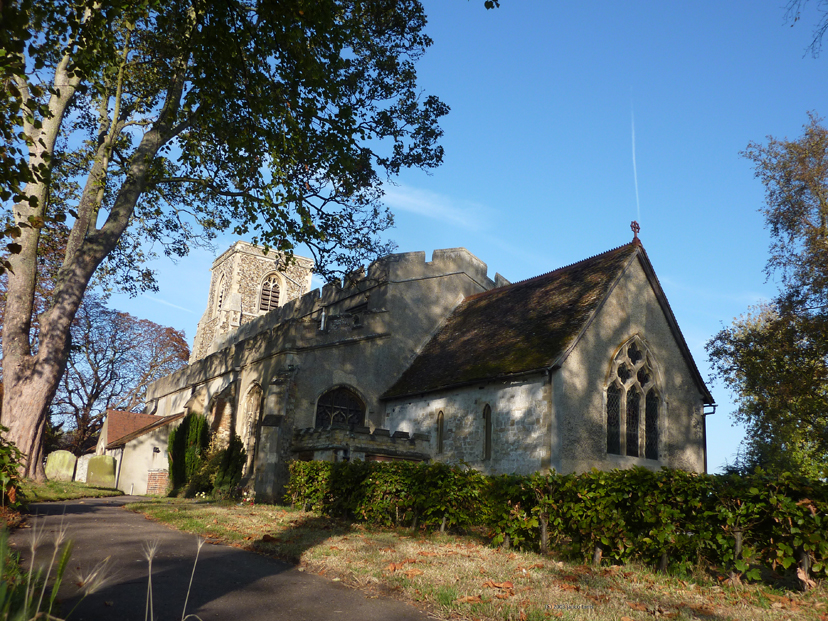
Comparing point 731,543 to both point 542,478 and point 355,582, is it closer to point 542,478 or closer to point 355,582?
point 542,478

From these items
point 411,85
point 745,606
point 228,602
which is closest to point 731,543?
point 745,606

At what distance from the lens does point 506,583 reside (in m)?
7.14

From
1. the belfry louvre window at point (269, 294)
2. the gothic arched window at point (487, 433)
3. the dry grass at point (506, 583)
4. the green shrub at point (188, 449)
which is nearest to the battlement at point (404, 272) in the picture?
the green shrub at point (188, 449)

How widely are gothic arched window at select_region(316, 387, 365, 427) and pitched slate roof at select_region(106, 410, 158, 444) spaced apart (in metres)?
19.8

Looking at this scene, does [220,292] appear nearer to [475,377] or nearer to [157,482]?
[157,482]

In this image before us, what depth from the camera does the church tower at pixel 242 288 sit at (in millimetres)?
47250

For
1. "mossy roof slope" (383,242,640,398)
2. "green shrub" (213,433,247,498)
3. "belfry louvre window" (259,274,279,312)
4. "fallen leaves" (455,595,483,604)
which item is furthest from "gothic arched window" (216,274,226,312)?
"fallen leaves" (455,595,483,604)

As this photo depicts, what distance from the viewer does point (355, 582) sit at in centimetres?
728

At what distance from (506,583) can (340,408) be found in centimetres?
1500

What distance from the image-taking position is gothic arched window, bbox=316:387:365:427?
21.2 m

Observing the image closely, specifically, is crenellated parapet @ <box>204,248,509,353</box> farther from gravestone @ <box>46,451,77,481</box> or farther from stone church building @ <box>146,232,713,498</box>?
gravestone @ <box>46,451,77,481</box>

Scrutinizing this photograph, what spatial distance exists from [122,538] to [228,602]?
15.0ft

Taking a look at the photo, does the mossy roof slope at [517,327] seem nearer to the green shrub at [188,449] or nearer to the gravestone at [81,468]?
the green shrub at [188,449]

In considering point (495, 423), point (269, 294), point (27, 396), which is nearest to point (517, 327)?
point (495, 423)
